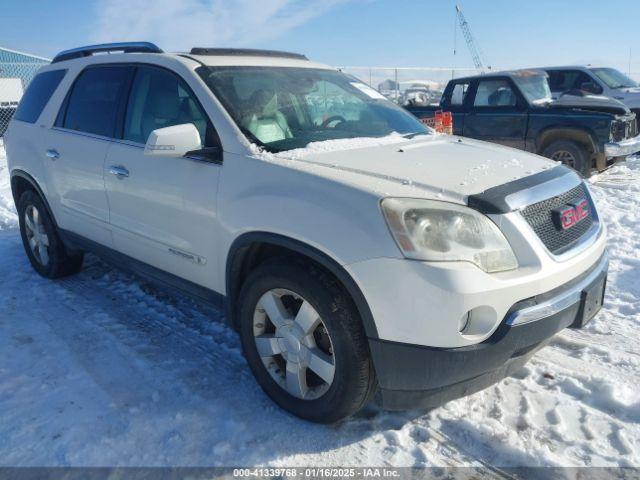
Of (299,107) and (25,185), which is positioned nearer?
(299,107)

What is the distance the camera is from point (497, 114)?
8.98 m

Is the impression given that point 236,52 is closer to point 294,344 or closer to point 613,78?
point 294,344

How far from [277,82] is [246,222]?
3.74ft

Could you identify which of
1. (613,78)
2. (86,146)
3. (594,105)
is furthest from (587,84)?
(86,146)

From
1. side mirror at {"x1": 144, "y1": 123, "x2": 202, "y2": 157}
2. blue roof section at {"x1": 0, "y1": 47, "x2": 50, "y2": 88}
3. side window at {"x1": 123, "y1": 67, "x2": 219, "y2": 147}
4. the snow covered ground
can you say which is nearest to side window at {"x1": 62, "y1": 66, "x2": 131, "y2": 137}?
side window at {"x1": 123, "y1": 67, "x2": 219, "y2": 147}

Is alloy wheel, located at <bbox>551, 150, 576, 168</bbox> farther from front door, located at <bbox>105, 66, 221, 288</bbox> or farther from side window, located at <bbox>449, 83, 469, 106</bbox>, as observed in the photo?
front door, located at <bbox>105, 66, 221, 288</bbox>

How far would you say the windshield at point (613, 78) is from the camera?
1160 centimetres

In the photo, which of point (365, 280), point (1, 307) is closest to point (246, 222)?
point (365, 280)

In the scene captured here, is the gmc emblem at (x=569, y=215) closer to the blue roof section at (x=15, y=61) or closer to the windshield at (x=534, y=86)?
the windshield at (x=534, y=86)

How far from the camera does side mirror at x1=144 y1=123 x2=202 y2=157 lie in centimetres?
280

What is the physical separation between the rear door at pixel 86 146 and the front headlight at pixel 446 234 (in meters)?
2.34

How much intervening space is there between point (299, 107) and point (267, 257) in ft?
3.36

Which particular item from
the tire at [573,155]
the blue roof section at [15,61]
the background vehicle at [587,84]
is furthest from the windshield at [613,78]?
the blue roof section at [15,61]

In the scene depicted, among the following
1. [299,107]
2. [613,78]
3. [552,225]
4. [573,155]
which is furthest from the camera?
[613,78]
